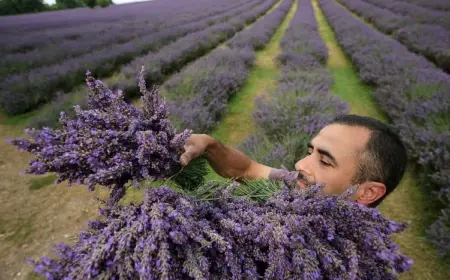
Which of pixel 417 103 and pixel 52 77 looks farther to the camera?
pixel 52 77

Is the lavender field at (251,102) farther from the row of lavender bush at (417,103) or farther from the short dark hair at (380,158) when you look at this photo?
the short dark hair at (380,158)

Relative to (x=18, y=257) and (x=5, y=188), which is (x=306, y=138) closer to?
(x=18, y=257)

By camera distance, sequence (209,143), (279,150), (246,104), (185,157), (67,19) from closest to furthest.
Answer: (185,157), (209,143), (279,150), (246,104), (67,19)

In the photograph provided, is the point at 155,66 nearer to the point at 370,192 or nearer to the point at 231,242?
the point at 370,192

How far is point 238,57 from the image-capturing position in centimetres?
830

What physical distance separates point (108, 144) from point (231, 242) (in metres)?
0.60

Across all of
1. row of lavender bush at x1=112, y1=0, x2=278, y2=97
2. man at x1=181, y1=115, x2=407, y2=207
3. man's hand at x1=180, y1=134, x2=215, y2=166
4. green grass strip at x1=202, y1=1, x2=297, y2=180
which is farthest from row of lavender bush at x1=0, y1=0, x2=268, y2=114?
man at x1=181, y1=115, x2=407, y2=207

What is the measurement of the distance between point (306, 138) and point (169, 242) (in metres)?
3.21

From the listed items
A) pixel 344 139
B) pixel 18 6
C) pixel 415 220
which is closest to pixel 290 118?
pixel 415 220

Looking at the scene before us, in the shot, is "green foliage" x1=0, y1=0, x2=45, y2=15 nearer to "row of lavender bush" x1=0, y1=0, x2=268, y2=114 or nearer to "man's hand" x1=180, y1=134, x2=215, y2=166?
"row of lavender bush" x1=0, y1=0, x2=268, y2=114

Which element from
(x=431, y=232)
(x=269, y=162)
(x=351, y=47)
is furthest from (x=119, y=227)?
(x=351, y=47)

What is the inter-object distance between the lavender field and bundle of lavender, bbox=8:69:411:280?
242 millimetres

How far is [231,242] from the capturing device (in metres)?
1.06

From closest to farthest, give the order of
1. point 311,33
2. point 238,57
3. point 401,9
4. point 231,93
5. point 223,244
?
point 223,244, point 231,93, point 238,57, point 311,33, point 401,9
